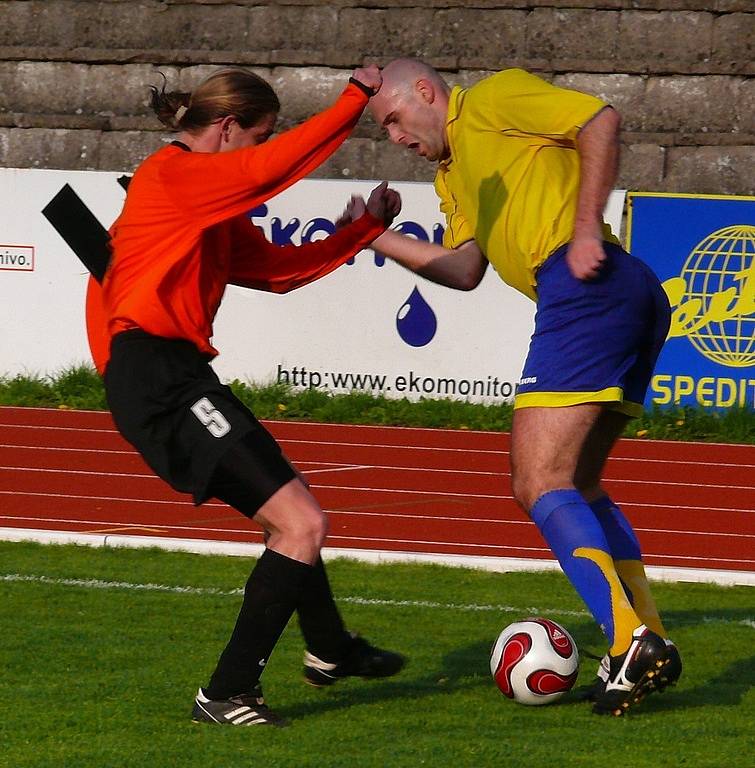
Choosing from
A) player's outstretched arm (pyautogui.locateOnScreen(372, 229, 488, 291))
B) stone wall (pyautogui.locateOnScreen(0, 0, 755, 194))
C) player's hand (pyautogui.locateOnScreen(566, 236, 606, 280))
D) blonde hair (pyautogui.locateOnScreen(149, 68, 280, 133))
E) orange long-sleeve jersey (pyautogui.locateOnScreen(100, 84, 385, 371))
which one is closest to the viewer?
orange long-sleeve jersey (pyautogui.locateOnScreen(100, 84, 385, 371))

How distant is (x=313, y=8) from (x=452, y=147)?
1117cm

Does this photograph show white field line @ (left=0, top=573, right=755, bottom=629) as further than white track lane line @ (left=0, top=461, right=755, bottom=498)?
No

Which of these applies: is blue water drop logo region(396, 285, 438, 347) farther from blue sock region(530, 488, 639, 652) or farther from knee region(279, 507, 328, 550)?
knee region(279, 507, 328, 550)

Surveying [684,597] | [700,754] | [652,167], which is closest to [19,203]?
[652,167]

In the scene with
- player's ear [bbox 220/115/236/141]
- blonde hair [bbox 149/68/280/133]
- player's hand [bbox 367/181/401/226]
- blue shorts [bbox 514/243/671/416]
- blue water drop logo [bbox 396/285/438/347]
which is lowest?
blue water drop logo [bbox 396/285/438/347]

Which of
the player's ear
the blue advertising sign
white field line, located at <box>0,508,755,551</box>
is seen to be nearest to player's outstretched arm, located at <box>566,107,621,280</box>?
the player's ear

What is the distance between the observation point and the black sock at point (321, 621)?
15.3 ft

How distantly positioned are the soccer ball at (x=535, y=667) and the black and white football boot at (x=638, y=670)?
0.83 ft

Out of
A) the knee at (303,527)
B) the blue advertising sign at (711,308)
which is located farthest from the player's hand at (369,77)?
the blue advertising sign at (711,308)

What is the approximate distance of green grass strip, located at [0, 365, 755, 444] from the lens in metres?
11.8

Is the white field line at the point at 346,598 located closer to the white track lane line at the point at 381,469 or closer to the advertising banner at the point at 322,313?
the white track lane line at the point at 381,469

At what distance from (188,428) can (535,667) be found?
1.30 m

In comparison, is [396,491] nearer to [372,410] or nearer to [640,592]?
[372,410]

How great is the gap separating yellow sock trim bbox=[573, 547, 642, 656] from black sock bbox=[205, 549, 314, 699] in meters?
0.85
